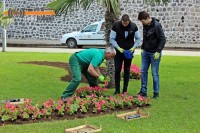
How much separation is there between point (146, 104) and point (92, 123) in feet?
5.54

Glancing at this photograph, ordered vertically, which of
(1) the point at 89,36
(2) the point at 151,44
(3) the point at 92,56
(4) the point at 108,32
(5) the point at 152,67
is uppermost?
(4) the point at 108,32

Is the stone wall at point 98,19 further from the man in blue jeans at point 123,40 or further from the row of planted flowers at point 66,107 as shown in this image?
the row of planted flowers at point 66,107

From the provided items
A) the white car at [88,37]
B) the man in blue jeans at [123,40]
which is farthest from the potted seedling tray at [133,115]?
the white car at [88,37]

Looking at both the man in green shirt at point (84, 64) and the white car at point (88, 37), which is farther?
the white car at point (88, 37)

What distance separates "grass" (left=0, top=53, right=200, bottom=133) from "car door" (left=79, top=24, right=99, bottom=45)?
8750mm

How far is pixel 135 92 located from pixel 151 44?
1471 millimetres

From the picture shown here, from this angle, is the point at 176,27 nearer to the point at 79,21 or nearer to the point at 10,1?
the point at 79,21

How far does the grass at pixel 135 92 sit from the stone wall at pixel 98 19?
35.5ft

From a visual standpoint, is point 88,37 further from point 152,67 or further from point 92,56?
point 92,56

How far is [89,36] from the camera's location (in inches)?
987

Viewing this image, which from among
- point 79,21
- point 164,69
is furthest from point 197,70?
point 79,21

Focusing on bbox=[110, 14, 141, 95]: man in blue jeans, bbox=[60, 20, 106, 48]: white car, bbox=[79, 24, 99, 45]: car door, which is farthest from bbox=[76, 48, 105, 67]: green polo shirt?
bbox=[79, 24, 99, 45]: car door

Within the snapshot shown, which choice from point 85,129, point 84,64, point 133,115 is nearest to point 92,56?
point 84,64

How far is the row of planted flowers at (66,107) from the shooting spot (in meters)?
6.73
